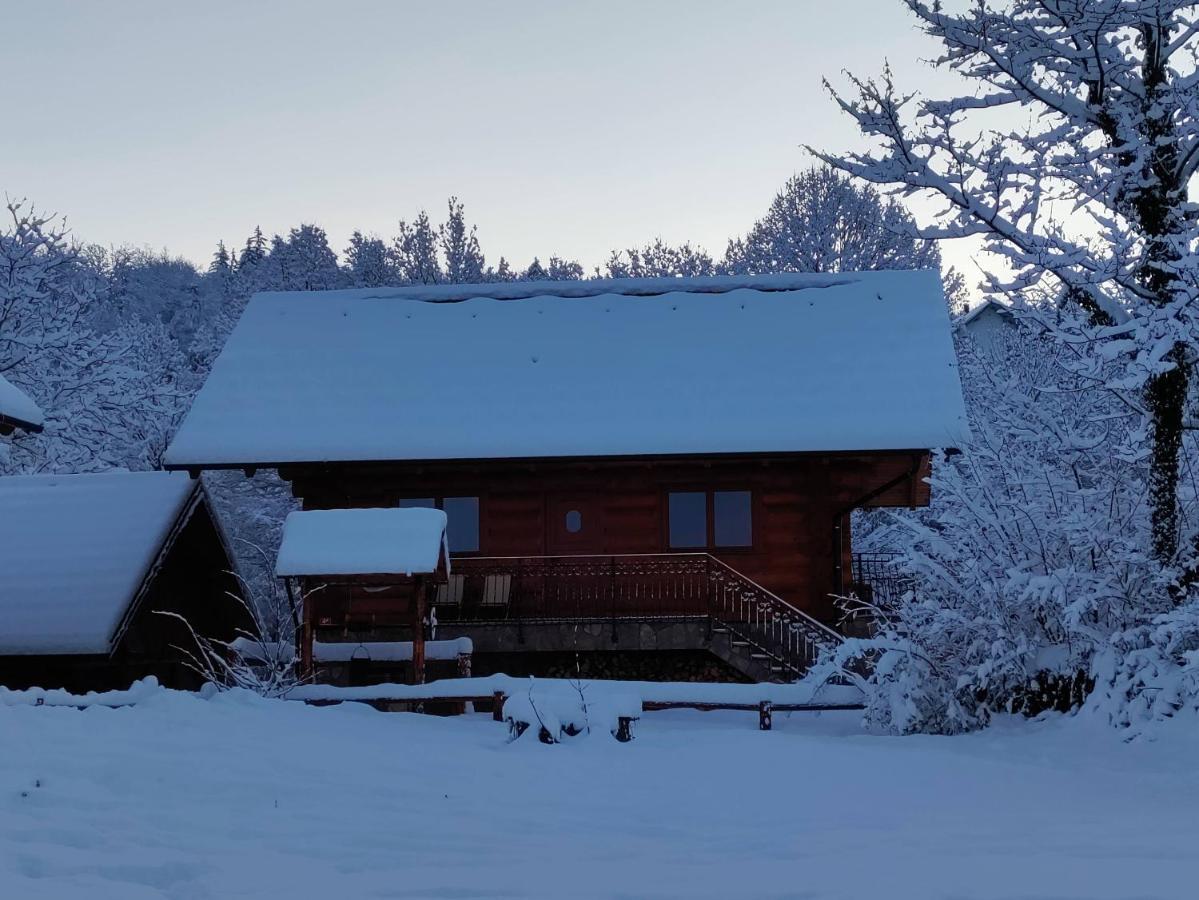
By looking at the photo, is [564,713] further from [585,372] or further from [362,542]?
[585,372]

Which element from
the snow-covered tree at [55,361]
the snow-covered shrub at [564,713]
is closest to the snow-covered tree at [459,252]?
the snow-covered tree at [55,361]

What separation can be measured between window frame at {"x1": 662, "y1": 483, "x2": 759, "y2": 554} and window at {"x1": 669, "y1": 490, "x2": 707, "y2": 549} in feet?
0.13

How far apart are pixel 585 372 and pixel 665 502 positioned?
3.04 metres

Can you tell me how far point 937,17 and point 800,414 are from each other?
963cm

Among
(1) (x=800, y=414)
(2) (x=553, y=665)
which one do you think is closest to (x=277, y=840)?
(2) (x=553, y=665)

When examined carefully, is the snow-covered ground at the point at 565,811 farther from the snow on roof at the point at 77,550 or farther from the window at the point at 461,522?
the window at the point at 461,522

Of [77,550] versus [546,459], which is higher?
[546,459]

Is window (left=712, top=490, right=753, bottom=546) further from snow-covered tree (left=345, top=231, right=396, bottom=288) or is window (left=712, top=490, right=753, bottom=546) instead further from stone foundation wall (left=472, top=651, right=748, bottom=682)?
snow-covered tree (left=345, top=231, right=396, bottom=288)

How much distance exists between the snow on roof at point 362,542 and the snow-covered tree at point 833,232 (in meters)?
25.5

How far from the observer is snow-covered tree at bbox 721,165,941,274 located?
38.5 m

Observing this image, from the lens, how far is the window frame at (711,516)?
1986 cm

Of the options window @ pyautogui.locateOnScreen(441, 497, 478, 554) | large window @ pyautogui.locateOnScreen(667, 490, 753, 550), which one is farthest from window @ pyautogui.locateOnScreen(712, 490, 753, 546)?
window @ pyautogui.locateOnScreen(441, 497, 478, 554)

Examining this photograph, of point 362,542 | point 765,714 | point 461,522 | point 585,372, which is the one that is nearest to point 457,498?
point 461,522

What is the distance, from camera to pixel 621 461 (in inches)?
752
